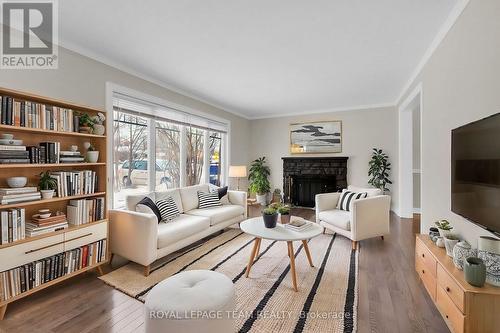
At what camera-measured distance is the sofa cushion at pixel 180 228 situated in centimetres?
276

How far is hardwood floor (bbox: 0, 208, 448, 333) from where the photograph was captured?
176cm

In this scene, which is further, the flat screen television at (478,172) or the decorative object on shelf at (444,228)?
the decorative object on shelf at (444,228)

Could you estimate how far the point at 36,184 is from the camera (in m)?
2.41

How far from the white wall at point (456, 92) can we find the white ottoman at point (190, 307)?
1922mm

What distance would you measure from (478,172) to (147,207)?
3.15m

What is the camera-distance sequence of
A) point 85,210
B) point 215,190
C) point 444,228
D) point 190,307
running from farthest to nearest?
point 215,190 → point 85,210 → point 444,228 → point 190,307

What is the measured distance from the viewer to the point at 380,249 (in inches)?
128

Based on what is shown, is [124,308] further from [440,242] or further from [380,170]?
[380,170]

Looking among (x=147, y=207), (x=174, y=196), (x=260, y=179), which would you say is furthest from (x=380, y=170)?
(x=147, y=207)

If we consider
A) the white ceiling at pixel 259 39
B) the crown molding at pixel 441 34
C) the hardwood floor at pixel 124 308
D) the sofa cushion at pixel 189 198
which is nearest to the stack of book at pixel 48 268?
the hardwood floor at pixel 124 308

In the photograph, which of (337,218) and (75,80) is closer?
(75,80)

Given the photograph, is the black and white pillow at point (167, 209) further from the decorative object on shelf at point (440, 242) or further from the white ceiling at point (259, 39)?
the decorative object on shelf at point (440, 242)

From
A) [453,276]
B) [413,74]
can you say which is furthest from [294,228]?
[413,74]

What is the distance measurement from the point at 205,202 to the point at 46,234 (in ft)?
7.22
